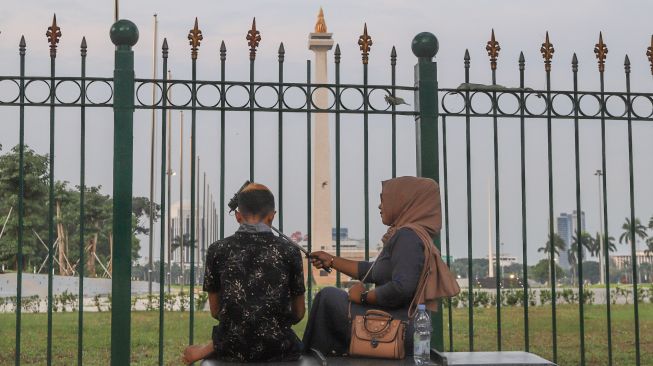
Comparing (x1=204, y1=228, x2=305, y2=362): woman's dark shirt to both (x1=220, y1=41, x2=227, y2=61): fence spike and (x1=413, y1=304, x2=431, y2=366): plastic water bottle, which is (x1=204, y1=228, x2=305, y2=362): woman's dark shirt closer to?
(x1=413, y1=304, x2=431, y2=366): plastic water bottle

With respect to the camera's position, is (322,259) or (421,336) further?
(322,259)

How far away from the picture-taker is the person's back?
426 centimetres

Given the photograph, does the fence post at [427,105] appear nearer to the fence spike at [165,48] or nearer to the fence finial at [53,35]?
the fence spike at [165,48]

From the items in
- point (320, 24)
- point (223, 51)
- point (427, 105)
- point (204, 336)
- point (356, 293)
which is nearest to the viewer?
point (356, 293)

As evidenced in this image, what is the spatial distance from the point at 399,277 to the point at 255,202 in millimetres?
832

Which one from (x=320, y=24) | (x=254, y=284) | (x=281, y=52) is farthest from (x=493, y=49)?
(x=320, y=24)

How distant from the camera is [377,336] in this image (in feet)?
14.4

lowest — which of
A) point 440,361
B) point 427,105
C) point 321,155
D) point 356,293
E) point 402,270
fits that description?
point 440,361

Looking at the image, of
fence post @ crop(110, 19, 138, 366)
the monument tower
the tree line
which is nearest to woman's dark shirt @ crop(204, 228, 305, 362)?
fence post @ crop(110, 19, 138, 366)

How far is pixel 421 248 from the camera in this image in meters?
4.42

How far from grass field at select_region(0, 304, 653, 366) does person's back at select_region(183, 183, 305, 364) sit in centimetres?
541

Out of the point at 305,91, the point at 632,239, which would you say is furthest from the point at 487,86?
the point at 632,239

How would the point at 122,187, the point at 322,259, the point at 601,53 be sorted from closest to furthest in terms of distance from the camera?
the point at 322,259
the point at 122,187
the point at 601,53

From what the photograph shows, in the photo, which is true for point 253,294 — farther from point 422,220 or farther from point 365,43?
point 365,43
